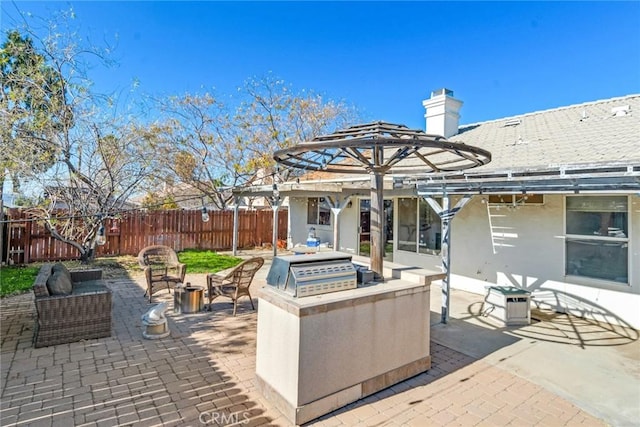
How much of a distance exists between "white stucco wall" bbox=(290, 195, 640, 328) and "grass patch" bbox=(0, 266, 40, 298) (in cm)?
952

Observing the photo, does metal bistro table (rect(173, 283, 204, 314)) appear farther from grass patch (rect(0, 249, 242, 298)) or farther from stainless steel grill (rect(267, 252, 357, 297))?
grass patch (rect(0, 249, 242, 298))

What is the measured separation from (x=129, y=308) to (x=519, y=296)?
6.98m

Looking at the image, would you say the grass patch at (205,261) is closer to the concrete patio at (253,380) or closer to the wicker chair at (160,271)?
the wicker chair at (160,271)

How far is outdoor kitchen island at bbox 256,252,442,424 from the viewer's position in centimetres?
293

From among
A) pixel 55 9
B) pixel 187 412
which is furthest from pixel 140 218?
pixel 187 412

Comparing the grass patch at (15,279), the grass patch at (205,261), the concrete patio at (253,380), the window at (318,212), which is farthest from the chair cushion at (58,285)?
the window at (318,212)

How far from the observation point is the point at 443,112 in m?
10.4

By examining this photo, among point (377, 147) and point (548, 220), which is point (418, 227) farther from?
point (377, 147)

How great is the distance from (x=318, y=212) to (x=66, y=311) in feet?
34.3

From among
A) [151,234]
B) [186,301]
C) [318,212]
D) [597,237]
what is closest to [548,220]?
[597,237]

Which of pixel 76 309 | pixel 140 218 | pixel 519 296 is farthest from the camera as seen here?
pixel 140 218

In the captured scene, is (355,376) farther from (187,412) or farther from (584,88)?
(584,88)

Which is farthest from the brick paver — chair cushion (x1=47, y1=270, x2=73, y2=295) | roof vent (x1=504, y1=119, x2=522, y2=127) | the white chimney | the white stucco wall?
the white chimney

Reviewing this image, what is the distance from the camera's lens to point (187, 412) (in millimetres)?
3025
